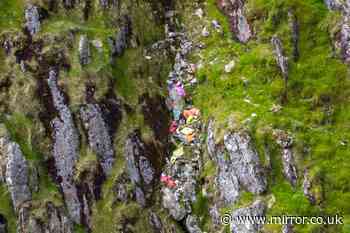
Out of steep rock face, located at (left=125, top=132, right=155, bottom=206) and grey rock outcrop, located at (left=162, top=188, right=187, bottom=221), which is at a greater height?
steep rock face, located at (left=125, top=132, right=155, bottom=206)

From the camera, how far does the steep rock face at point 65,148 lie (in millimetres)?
31484

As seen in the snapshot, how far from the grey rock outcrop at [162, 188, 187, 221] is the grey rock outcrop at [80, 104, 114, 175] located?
3981 millimetres

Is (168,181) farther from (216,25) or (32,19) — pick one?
(32,19)

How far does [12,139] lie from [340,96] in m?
20.1

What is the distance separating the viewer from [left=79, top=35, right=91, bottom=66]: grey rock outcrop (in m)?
34.2

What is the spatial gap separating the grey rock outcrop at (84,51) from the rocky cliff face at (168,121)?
3.3 inches

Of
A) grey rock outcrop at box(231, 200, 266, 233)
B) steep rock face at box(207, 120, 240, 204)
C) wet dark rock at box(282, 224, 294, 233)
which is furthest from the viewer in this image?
steep rock face at box(207, 120, 240, 204)

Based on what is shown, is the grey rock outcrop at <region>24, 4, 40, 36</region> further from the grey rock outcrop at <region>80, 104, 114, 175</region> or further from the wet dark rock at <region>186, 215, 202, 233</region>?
the wet dark rock at <region>186, 215, 202, 233</region>

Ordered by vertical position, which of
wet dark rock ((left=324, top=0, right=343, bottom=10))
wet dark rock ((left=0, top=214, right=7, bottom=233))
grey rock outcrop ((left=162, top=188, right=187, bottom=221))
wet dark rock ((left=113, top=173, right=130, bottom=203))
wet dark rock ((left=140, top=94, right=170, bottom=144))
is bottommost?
wet dark rock ((left=0, top=214, right=7, bottom=233))

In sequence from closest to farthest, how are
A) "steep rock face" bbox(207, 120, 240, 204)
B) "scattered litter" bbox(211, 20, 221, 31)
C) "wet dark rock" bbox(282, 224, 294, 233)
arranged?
"wet dark rock" bbox(282, 224, 294, 233)
"steep rock face" bbox(207, 120, 240, 204)
"scattered litter" bbox(211, 20, 221, 31)

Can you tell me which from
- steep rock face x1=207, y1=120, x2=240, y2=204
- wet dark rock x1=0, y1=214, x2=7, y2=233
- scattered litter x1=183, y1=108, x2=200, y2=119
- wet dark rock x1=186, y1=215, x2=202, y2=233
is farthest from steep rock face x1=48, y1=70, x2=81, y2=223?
steep rock face x1=207, y1=120, x2=240, y2=204

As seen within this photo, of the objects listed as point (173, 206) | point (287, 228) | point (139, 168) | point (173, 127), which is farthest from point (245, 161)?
point (139, 168)

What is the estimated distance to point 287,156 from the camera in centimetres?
2942

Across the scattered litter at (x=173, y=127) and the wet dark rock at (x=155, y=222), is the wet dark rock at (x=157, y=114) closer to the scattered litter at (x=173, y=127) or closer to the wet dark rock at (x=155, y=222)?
the scattered litter at (x=173, y=127)
